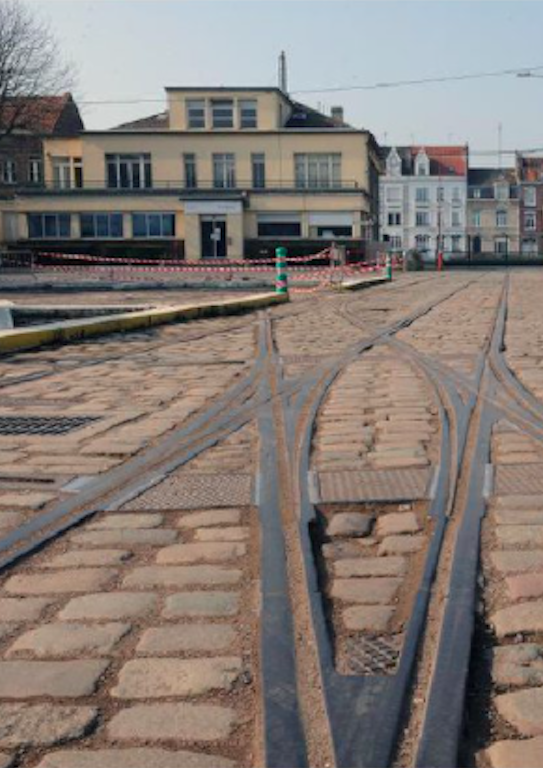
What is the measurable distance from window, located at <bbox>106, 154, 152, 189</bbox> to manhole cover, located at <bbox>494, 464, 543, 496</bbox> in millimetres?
55251

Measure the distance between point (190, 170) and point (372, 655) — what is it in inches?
2264

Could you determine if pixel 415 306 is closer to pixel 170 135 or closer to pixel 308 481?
pixel 308 481

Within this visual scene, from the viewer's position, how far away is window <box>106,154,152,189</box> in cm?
5797

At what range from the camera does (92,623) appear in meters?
3.06

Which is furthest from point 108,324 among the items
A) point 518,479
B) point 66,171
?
point 66,171

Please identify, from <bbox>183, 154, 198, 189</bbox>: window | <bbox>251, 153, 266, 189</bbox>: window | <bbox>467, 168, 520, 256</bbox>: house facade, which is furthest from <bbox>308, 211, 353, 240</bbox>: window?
<bbox>467, 168, 520, 256</bbox>: house facade

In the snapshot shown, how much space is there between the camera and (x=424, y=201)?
101 metres

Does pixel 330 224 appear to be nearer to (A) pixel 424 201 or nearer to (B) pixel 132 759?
(A) pixel 424 201

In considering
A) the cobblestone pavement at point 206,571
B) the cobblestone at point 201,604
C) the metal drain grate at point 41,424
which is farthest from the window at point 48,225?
the cobblestone at point 201,604

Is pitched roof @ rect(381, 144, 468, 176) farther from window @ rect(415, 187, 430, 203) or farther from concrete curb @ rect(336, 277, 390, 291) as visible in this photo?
concrete curb @ rect(336, 277, 390, 291)

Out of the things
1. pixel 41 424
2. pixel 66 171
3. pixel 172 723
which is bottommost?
pixel 172 723

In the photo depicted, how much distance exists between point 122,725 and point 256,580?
3.49 feet

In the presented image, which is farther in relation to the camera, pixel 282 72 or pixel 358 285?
pixel 282 72

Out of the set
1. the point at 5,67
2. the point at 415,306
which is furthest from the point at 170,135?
the point at 415,306
